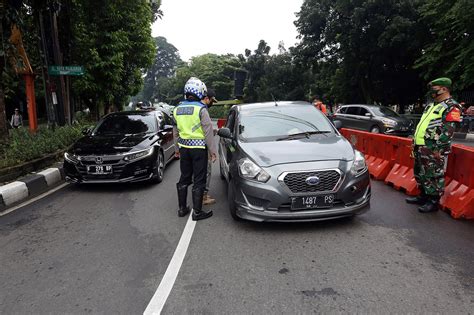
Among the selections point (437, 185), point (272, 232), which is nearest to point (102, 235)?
point (272, 232)

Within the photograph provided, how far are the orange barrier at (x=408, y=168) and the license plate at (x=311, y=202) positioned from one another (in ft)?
6.43

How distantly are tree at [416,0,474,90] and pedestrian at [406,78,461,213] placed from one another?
43.4 ft

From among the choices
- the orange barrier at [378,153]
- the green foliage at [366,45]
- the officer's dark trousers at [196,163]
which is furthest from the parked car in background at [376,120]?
the officer's dark trousers at [196,163]

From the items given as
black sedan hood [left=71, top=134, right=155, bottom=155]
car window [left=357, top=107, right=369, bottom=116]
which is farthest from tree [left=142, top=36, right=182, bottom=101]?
black sedan hood [left=71, top=134, right=155, bottom=155]

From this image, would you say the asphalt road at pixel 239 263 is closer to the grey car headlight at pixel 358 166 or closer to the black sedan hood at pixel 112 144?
the grey car headlight at pixel 358 166

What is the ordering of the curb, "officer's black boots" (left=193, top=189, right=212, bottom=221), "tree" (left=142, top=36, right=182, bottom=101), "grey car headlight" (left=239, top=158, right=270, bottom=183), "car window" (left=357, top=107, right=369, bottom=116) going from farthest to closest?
"tree" (left=142, top=36, right=182, bottom=101) < "car window" (left=357, top=107, right=369, bottom=116) < the curb < "officer's black boots" (left=193, top=189, right=212, bottom=221) < "grey car headlight" (left=239, top=158, right=270, bottom=183)

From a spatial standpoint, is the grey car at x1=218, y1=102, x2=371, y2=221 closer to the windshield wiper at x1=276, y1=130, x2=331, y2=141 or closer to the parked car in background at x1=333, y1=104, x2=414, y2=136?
the windshield wiper at x1=276, y1=130, x2=331, y2=141

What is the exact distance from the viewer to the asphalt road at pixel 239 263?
118 inches

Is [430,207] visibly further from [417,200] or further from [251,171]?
[251,171]

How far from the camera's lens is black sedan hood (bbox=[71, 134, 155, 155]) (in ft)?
22.3

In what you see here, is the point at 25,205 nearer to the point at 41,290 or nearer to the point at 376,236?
the point at 41,290

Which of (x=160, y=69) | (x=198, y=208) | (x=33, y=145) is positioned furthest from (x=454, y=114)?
(x=160, y=69)

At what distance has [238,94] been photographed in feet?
A: 57.8

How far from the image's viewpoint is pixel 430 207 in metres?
5.20
